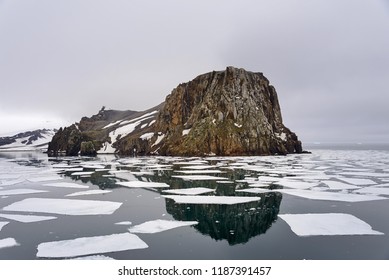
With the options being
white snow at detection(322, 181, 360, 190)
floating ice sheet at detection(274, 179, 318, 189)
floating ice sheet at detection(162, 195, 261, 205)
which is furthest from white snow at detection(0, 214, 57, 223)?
white snow at detection(322, 181, 360, 190)

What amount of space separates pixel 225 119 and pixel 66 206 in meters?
66.5

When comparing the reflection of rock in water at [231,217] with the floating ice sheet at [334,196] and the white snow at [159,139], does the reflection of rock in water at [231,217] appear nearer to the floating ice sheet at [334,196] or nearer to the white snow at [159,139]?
the floating ice sheet at [334,196]

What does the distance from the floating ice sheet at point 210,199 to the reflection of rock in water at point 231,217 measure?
0.53 metres

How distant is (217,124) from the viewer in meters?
78.2

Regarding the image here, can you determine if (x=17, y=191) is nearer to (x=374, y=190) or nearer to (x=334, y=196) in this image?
(x=334, y=196)

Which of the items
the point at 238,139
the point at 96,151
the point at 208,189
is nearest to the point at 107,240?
the point at 208,189

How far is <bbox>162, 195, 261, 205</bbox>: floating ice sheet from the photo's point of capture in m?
16.2

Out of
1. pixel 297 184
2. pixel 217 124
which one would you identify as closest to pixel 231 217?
pixel 297 184

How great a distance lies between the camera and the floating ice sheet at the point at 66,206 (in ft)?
46.7

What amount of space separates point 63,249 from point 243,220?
690cm

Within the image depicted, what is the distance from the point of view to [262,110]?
8519cm

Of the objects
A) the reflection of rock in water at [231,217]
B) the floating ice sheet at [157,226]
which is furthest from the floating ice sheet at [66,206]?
the reflection of rock in water at [231,217]

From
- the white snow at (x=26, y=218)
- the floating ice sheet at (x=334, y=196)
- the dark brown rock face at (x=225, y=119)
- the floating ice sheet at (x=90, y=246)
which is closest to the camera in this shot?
the floating ice sheet at (x=90, y=246)
